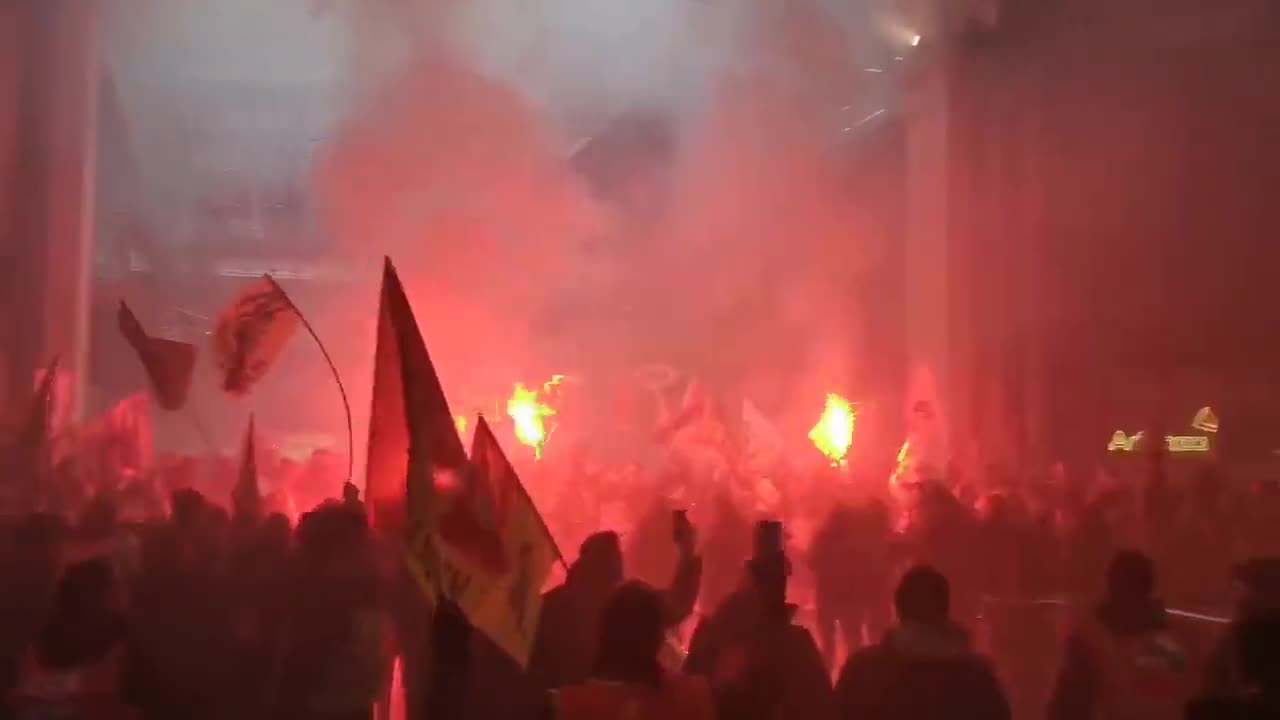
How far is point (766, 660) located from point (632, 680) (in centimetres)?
38

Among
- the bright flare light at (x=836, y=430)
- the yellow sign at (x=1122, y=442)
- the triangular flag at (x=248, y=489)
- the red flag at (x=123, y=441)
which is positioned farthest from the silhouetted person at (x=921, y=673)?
the bright flare light at (x=836, y=430)

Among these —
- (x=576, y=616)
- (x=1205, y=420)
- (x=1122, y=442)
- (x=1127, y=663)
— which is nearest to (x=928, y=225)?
(x=1122, y=442)

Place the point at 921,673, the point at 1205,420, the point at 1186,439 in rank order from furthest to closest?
the point at 1186,439 < the point at 1205,420 < the point at 921,673

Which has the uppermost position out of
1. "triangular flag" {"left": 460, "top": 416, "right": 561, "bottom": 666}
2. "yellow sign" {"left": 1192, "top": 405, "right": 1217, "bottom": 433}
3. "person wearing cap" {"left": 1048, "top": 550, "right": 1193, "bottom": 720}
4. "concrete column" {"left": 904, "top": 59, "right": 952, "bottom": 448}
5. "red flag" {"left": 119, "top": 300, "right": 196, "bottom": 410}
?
"concrete column" {"left": 904, "top": 59, "right": 952, "bottom": 448}

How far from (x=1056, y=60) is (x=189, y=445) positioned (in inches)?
270

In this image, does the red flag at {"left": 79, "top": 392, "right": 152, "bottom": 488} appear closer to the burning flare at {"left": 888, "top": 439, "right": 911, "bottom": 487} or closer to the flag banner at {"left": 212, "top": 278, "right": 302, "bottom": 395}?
the flag banner at {"left": 212, "top": 278, "right": 302, "bottom": 395}

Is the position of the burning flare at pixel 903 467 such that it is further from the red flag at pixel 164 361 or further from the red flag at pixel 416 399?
the red flag at pixel 416 399

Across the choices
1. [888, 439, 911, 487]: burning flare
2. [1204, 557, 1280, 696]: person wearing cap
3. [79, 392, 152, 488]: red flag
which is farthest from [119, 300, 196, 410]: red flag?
[888, 439, 911, 487]: burning flare

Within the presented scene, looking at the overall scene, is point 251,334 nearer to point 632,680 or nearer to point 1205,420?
point 632,680

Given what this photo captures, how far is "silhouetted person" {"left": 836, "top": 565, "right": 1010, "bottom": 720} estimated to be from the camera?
1.64 metres

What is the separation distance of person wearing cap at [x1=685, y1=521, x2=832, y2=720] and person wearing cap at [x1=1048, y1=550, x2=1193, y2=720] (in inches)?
15.6

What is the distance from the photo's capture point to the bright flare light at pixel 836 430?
8.27 metres

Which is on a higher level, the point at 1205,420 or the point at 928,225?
the point at 928,225

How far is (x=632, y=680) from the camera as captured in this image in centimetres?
143
